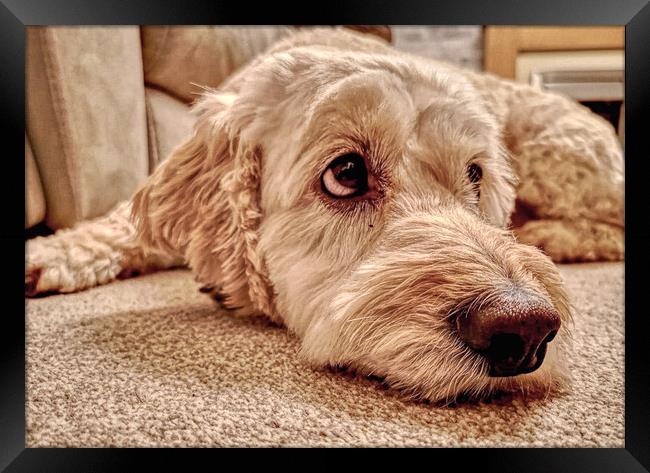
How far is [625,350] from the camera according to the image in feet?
3.13

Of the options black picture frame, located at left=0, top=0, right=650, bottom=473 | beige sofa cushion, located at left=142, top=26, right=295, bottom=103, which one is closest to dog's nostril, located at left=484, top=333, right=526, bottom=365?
black picture frame, located at left=0, top=0, right=650, bottom=473

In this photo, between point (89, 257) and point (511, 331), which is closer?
point (511, 331)

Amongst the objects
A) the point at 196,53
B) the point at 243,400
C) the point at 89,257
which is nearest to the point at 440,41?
the point at 196,53

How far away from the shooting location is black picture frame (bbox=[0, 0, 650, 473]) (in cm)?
89

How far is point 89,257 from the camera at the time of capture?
5.41 ft

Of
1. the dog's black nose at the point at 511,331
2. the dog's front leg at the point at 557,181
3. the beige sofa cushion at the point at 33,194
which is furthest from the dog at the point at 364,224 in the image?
the dog's front leg at the point at 557,181

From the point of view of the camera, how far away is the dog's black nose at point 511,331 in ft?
2.50

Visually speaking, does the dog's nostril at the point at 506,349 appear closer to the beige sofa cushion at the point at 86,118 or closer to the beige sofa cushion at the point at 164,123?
the beige sofa cushion at the point at 86,118

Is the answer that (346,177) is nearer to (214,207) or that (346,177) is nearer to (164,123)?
(214,207)

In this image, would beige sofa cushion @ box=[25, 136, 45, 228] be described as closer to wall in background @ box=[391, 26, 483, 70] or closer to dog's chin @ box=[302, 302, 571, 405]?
dog's chin @ box=[302, 302, 571, 405]

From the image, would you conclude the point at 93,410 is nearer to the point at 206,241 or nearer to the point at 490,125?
the point at 206,241

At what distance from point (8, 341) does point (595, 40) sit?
1.24m

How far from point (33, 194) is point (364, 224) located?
0.83 metres
